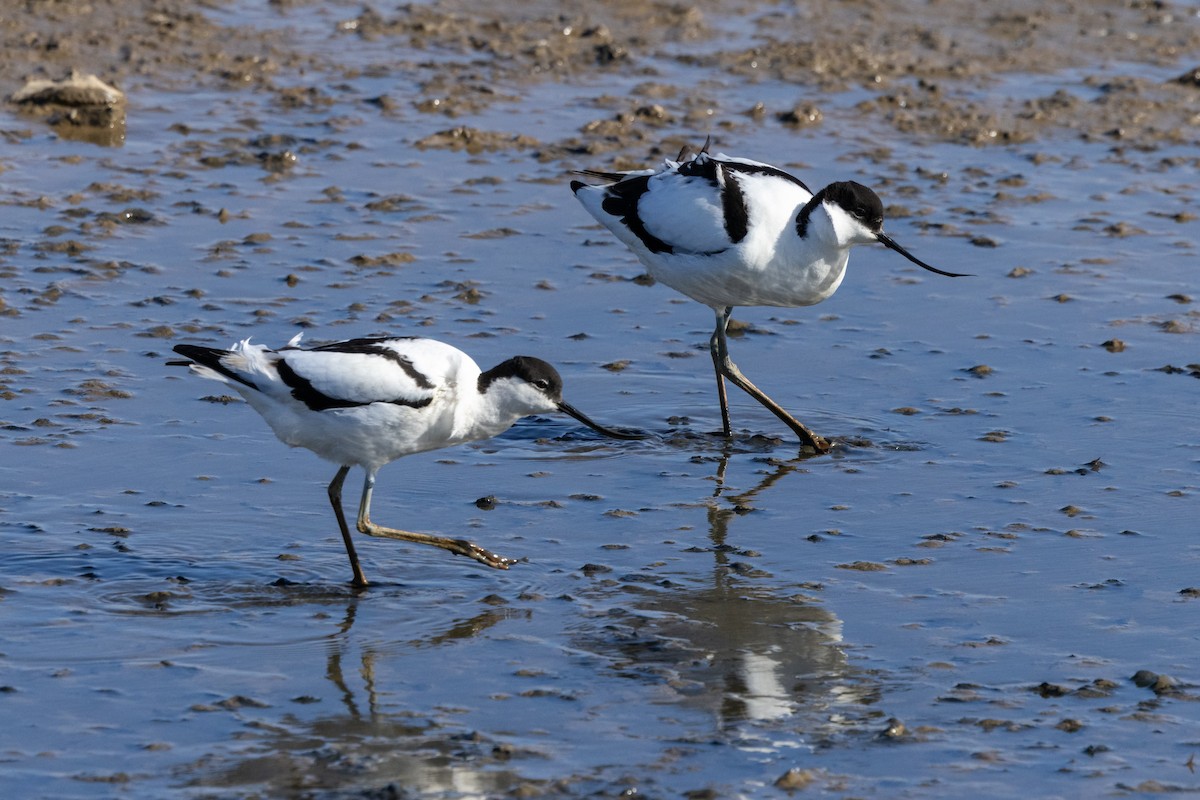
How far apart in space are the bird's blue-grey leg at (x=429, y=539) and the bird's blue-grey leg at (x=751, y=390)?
1739mm

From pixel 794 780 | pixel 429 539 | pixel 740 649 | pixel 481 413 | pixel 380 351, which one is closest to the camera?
pixel 794 780

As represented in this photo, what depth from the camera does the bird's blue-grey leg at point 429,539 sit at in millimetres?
5801

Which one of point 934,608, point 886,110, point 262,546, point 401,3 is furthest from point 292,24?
point 934,608

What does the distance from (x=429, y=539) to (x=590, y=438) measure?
1.48 meters

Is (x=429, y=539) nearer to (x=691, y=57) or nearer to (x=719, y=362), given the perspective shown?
(x=719, y=362)

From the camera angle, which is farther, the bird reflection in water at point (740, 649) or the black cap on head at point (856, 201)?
the black cap on head at point (856, 201)

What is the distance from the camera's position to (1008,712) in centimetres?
486

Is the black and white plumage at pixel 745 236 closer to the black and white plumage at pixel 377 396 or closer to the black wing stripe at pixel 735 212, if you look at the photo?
the black wing stripe at pixel 735 212

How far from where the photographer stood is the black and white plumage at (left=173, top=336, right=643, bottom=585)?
559 centimetres

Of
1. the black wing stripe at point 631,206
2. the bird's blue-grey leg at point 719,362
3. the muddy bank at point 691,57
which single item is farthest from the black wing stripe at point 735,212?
the muddy bank at point 691,57

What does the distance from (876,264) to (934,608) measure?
3.96m

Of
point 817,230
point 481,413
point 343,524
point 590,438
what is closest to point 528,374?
point 481,413

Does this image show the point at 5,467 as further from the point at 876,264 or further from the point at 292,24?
the point at 292,24

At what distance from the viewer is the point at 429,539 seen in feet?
19.3
